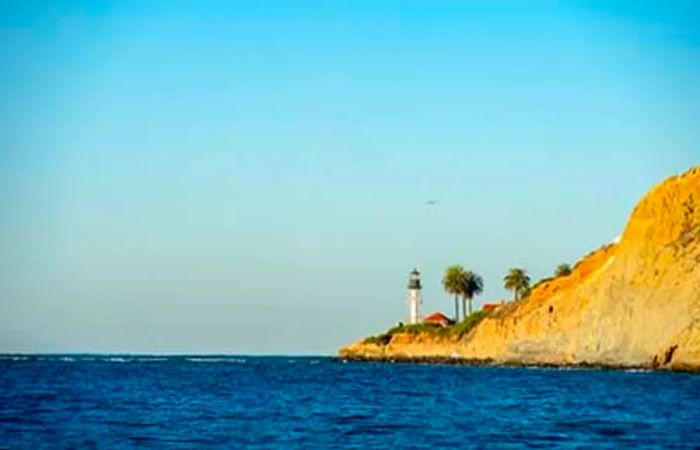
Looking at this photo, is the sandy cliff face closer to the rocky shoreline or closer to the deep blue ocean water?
the rocky shoreline

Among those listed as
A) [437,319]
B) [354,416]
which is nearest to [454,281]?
[437,319]

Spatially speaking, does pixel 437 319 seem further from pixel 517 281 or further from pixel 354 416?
pixel 354 416

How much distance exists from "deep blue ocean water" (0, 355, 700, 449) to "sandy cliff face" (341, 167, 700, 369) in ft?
75.3

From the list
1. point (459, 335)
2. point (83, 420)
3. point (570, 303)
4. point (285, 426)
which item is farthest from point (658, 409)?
point (459, 335)

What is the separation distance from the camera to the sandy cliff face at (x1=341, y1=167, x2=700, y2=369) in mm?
102250

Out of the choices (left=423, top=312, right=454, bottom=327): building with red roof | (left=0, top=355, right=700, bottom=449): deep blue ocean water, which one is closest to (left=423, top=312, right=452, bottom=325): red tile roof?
(left=423, top=312, right=454, bottom=327): building with red roof

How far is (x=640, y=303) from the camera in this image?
106125mm

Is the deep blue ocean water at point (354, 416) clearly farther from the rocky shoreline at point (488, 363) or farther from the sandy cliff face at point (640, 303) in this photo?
the rocky shoreline at point (488, 363)

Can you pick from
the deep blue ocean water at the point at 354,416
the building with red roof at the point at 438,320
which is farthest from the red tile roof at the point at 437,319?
the deep blue ocean water at the point at 354,416

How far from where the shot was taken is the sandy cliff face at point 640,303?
102 metres

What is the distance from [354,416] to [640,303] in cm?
6096

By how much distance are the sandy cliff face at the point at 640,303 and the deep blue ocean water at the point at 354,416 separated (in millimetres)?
22944

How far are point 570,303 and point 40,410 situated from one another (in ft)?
244

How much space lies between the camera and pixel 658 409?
54062 millimetres
